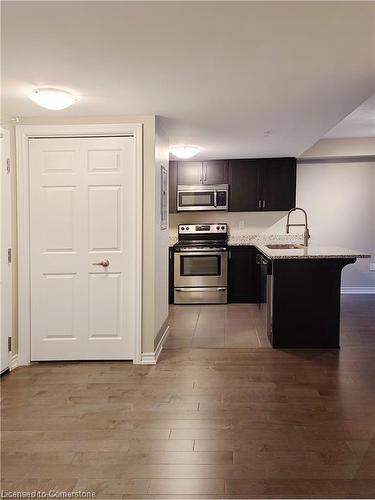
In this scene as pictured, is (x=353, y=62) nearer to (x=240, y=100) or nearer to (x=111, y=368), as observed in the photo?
Answer: (x=240, y=100)

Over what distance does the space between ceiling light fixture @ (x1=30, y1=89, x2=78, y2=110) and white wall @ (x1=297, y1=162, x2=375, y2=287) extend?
4772 mm

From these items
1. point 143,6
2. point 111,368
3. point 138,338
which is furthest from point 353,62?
point 111,368

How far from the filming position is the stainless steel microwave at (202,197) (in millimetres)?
6418

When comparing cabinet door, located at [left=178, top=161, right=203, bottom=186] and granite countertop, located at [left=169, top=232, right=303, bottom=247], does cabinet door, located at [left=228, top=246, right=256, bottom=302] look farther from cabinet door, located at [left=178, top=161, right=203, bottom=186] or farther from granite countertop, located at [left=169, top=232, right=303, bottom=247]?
cabinet door, located at [left=178, top=161, right=203, bottom=186]

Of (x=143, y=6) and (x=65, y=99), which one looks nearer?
(x=143, y=6)

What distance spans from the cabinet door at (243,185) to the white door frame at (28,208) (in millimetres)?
3056

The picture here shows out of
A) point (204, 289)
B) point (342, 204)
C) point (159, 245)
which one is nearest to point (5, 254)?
point (159, 245)

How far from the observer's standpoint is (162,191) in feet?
13.3

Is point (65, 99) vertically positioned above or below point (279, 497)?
above

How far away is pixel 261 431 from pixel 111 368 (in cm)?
159

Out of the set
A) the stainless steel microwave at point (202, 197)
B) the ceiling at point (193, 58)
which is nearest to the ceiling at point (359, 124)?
the ceiling at point (193, 58)

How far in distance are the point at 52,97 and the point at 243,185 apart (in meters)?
4.00

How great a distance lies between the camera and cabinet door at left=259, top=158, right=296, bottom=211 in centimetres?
638

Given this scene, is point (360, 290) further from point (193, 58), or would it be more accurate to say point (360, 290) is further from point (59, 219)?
point (193, 58)
